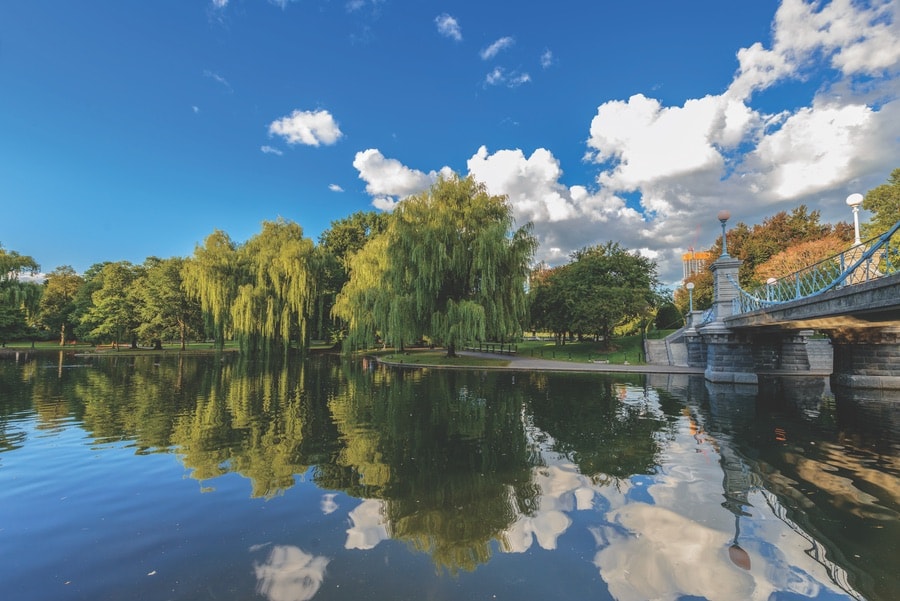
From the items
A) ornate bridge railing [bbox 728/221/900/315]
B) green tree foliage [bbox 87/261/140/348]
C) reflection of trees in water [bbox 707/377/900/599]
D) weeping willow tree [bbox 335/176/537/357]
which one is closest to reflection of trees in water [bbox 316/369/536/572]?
reflection of trees in water [bbox 707/377/900/599]

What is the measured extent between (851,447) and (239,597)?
11541 mm

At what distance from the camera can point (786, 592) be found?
13.2 feet

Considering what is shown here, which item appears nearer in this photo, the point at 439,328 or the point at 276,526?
the point at 276,526

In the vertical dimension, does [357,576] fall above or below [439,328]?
below

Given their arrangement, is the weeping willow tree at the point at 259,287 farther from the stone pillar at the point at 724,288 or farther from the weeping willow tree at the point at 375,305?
the stone pillar at the point at 724,288

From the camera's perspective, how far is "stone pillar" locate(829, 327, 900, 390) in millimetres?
15883

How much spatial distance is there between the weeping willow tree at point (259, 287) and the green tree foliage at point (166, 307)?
825 cm

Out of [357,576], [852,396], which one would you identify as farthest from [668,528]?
[852,396]

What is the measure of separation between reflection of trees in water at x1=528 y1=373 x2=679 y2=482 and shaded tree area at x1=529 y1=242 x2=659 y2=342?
506 inches

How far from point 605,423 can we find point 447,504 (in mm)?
6664

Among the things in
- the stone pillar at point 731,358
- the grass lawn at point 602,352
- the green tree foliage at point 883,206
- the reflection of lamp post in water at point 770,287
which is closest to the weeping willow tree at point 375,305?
the grass lawn at point 602,352

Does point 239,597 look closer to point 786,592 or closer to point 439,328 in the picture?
point 786,592

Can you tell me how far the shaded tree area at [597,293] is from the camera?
101 feet

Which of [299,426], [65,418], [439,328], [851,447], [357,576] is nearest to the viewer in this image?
[357,576]
